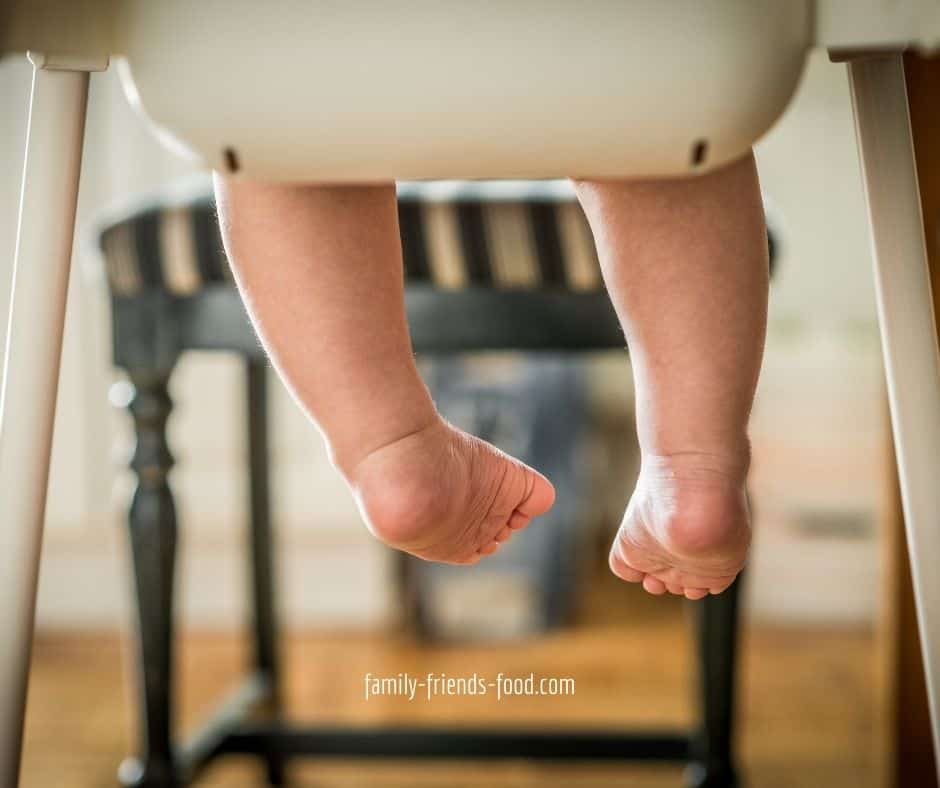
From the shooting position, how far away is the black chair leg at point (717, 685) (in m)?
0.64

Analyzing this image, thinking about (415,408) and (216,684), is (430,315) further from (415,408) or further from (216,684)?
(216,684)

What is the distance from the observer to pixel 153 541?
2.07 feet

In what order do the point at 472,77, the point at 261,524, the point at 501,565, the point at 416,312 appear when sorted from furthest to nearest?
the point at 501,565 → the point at 261,524 → the point at 416,312 → the point at 472,77

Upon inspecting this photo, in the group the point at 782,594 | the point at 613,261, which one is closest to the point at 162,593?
the point at 613,261

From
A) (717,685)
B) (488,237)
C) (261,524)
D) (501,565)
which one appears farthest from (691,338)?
(501,565)

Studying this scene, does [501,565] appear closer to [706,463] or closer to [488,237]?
[488,237]

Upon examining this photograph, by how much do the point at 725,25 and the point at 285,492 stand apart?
92cm

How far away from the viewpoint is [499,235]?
59 cm

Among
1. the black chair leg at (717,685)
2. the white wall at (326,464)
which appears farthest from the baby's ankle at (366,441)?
the white wall at (326,464)

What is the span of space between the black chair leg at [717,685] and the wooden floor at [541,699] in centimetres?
14

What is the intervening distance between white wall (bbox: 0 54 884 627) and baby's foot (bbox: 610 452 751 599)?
0.74 m

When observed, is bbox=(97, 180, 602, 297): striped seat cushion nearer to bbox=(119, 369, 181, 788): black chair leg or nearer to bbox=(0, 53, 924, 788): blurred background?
bbox=(119, 369, 181, 788): black chair leg

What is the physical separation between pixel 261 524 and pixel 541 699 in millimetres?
277

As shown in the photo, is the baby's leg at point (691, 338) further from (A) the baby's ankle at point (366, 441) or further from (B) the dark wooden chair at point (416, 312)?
(B) the dark wooden chair at point (416, 312)
